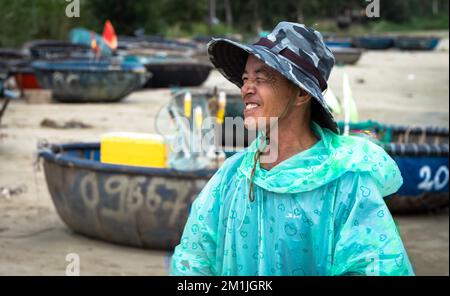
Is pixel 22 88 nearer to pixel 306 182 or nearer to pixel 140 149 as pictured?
pixel 140 149

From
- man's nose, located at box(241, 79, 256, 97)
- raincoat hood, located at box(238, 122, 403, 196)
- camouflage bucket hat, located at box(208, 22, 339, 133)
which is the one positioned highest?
camouflage bucket hat, located at box(208, 22, 339, 133)

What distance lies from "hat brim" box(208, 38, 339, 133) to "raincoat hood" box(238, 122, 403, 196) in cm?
8

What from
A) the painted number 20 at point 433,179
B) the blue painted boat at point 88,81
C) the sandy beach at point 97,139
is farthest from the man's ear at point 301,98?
the blue painted boat at point 88,81

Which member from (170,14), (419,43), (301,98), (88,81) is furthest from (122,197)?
(170,14)

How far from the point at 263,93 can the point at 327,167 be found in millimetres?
281

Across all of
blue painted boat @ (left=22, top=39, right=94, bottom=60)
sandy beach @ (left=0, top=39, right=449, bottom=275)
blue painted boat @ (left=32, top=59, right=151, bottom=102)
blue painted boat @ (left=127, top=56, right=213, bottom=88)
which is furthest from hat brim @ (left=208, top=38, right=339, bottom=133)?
blue painted boat @ (left=127, top=56, right=213, bottom=88)

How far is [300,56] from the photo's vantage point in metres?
2.79

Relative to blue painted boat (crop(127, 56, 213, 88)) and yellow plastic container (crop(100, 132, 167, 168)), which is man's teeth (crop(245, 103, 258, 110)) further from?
blue painted boat (crop(127, 56, 213, 88))

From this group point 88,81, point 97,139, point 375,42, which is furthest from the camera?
point 375,42

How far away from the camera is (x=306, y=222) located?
8.89 feet

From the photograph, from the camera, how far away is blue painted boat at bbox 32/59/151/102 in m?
18.8

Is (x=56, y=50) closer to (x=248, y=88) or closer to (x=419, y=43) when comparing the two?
(x=248, y=88)

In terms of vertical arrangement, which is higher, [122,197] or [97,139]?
[122,197]
